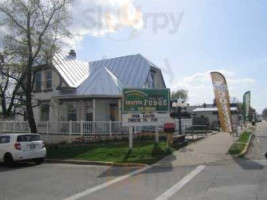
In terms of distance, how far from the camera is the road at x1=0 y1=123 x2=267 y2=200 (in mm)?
9898

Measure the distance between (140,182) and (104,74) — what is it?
1905cm

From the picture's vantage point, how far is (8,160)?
694 inches

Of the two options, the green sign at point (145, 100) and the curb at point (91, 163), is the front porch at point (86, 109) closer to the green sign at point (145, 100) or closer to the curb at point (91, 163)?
the green sign at point (145, 100)

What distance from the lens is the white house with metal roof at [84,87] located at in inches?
1110

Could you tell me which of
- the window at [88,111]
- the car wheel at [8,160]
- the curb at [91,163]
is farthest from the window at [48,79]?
the car wheel at [8,160]

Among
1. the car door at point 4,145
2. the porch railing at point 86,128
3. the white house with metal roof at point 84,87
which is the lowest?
the car door at point 4,145

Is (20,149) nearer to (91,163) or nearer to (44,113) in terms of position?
(91,163)

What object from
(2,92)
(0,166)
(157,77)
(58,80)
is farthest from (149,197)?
(157,77)

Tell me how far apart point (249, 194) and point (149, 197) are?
245 centimetres

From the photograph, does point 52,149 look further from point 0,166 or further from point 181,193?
point 181,193

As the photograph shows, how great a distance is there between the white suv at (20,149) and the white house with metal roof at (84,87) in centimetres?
906

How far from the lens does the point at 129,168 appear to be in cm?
1555

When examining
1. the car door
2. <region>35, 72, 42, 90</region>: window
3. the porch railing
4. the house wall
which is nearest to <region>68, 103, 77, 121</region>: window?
the house wall

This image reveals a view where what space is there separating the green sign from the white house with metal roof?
7.28 meters
